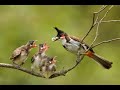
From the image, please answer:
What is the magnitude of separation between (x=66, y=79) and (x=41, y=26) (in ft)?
4.35

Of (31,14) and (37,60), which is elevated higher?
(37,60)

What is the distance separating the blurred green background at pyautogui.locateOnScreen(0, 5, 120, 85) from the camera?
955cm

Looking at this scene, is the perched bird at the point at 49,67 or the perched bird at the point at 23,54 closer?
the perched bird at the point at 49,67

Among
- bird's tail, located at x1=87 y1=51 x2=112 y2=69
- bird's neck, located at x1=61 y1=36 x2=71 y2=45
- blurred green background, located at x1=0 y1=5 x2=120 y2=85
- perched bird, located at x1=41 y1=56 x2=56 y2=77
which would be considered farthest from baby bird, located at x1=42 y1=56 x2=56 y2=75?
blurred green background, located at x1=0 y1=5 x2=120 y2=85

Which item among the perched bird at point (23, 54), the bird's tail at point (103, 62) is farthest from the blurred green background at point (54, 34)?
the perched bird at point (23, 54)

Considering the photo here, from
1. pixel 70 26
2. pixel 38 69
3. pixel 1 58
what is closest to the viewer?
pixel 38 69

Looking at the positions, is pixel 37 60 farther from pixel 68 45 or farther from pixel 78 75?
pixel 78 75

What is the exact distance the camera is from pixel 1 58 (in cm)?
946

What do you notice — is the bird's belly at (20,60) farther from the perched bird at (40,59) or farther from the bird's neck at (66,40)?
the bird's neck at (66,40)

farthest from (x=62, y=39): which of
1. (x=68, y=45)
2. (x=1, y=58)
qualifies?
(x=1, y=58)

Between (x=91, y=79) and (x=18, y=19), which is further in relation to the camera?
(x=18, y=19)

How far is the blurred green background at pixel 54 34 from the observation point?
955 cm

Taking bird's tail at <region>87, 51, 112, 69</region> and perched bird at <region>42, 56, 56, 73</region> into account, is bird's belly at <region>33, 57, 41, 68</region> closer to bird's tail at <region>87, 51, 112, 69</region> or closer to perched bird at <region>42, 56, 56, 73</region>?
perched bird at <region>42, 56, 56, 73</region>

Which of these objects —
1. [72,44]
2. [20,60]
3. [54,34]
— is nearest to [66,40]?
[72,44]
